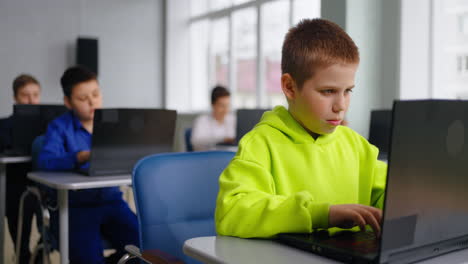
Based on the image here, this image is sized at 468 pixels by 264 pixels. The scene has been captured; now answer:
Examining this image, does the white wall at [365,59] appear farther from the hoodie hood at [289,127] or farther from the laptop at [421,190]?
the laptop at [421,190]

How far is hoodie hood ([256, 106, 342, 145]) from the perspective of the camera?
117cm

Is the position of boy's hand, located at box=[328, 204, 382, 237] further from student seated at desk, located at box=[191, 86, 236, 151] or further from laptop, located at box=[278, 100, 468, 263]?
student seated at desk, located at box=[191, 86, 236, 151]

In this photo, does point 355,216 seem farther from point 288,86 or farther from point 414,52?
point 414,52

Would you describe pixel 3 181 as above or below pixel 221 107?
below

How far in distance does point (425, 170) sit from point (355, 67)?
40 centimetres

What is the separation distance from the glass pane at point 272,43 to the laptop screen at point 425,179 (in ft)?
19.2

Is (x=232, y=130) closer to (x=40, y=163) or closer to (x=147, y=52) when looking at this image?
(x=40, y=163)

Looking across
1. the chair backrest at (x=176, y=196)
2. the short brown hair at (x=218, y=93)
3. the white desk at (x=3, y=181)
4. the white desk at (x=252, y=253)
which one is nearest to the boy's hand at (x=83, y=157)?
the white desk at (x=3, y=181)

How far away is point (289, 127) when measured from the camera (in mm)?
1184

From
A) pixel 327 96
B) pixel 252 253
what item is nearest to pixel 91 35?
pixel 327 96

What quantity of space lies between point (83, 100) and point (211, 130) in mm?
2771

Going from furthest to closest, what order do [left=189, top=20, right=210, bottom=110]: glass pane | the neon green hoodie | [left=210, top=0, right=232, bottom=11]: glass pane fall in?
1. [left=189, top=20, right=210, bottom=110]: glass pane
2. [left=210, top=0, right=232, bottom=11]: glass pane
3. the neon green hoodie

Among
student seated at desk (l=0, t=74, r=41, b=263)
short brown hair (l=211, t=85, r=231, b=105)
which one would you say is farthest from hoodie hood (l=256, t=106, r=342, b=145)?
short brown hair (l=211, t=85, r=231, b=105)

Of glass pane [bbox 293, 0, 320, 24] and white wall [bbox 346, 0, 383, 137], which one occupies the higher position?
glass pane [bbox 293, 0, 320, 24]
